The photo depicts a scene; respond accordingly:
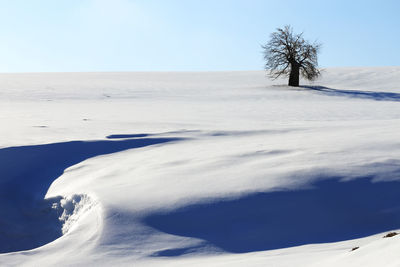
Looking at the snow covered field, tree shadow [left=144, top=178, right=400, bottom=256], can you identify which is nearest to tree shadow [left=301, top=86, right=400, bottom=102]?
the snow covered field

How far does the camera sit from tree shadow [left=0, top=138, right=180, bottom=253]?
5.53m

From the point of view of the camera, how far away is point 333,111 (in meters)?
17.0

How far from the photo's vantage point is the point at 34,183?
23.4ft

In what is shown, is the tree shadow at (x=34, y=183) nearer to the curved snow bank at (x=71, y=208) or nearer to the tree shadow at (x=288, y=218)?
the curved snow bank at (x=71, y=208)

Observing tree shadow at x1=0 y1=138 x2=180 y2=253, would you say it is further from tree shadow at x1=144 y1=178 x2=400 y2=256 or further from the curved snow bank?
tree shadow at x1=144 y1=178 x2=400 y2=256

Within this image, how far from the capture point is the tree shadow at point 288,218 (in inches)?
184

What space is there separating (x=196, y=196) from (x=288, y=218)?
1.02m

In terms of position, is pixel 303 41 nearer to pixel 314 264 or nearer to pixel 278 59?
pixel 278 59

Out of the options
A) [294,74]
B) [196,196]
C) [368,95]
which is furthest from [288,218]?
[294,74]

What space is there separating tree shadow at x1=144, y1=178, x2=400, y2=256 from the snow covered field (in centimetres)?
1

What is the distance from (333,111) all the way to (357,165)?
11302 millimetres

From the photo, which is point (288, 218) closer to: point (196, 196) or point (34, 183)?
point (196, 196)

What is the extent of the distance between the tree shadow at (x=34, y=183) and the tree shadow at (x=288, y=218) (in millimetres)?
1576

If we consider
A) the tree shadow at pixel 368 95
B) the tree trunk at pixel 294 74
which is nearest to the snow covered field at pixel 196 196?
the tree shadow at pixel 368 95
